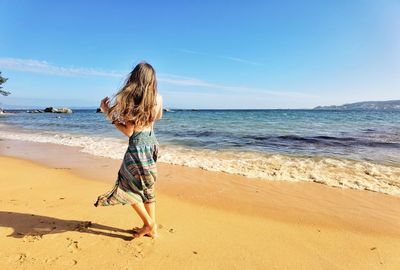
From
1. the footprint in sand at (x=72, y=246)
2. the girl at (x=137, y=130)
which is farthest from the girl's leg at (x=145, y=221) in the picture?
the footprint in sand at (x=72, y=246)

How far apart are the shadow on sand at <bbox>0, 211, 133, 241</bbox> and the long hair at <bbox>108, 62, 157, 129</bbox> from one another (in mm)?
1404

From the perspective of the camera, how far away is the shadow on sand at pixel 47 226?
3.40 meters

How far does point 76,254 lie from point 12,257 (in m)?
0.61

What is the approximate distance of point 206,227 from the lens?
12.2ft

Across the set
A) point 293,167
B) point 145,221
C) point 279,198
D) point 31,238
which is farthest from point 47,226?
point 293,167

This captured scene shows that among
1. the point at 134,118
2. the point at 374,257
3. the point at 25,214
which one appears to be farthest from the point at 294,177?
the point at 25,214

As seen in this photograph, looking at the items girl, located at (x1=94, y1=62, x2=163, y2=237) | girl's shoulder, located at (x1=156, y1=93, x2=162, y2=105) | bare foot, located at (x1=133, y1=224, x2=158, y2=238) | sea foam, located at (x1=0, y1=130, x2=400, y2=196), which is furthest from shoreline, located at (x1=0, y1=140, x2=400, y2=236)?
girl's shoulder, located at (x1=156, y1=93, x2=162, y2=105)

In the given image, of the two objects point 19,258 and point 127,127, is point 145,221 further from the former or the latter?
point 19,258

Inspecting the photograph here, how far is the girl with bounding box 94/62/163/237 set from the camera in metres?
3.05

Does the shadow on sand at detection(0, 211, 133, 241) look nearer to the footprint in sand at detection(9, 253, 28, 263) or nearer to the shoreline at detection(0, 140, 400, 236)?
the footprint in sand at detection(9, 253, 28, 263)

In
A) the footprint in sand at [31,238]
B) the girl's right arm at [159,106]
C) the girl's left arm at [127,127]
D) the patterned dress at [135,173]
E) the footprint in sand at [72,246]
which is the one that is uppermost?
the girl's right arm at [159,106]

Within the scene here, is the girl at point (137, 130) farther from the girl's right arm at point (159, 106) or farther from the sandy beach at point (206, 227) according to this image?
the sandy beach at point (206, 227)

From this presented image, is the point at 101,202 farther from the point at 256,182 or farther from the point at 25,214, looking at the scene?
the point at 256,182

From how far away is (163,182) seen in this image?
19.9ft
